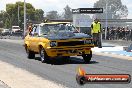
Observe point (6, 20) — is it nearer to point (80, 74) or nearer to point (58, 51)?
point (58, 51)

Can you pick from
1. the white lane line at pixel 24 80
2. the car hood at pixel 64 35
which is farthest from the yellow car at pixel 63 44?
the white lane line at pixel 24 80

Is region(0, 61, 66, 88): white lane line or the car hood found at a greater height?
the car hood

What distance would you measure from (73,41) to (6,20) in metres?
98.6

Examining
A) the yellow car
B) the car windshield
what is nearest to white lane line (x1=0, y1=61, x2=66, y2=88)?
the yellow car

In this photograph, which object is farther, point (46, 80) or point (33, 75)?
point (33, 75)

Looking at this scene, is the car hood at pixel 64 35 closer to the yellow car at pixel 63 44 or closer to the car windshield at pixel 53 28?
the yellow car at pixel 63 44

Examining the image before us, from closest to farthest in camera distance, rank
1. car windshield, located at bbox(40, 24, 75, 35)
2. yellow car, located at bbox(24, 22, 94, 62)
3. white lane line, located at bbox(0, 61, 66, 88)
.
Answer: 1. white lane line, located at bbox(0, 61, 66, 88)
2. yellow car, located at bbox(24, 22, 94, 62)
3. car windshield, located at bbox(40, 24, 75, 35)

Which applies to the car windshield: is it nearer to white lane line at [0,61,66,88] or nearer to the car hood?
the car hood

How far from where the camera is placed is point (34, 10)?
112250 millimetres

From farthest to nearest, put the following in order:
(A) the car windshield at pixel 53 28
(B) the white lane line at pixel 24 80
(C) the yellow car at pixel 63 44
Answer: (A) the car windshield at pixel 53 28
(C) the yellow car at pixel 63 44
(B) the white lane line at pixel 24 80

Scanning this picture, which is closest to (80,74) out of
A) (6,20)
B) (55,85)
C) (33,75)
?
(55,85)

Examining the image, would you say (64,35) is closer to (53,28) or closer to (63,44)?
(63,44)

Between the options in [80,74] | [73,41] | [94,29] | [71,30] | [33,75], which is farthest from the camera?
[94,29]

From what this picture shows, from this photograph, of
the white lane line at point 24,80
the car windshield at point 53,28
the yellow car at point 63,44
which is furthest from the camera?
the car windshield at point 53,28
